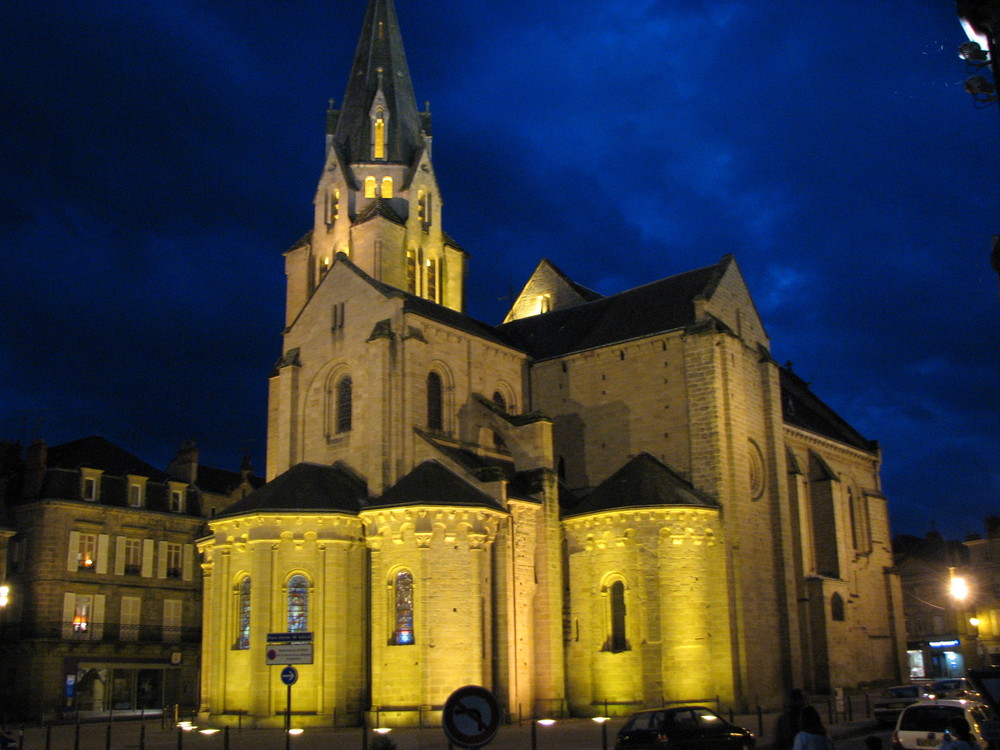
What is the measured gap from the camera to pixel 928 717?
17172 millimetres

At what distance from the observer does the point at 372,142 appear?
1757 inches

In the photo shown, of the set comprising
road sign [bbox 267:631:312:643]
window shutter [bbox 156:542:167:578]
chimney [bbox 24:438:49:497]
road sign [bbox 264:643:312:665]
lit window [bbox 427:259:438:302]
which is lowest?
road sign [bbox 264:643:312:665]

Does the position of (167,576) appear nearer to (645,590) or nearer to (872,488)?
(645,590)

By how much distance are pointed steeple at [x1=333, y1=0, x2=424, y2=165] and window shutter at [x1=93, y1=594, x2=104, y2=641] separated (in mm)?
→ 21252

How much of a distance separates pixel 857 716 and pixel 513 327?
21218 mm

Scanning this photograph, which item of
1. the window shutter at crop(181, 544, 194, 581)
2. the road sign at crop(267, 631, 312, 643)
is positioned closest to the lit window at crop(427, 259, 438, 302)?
the window shutter at crop(181, 544, 194, 581)

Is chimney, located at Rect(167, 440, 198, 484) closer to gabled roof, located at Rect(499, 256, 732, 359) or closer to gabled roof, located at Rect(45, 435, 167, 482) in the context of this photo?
gabled roof, located at Rect(45, 435, 167, 482)

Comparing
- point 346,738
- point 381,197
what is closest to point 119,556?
point 381,197

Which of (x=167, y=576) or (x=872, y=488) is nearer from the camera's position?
(x=167, y=576)

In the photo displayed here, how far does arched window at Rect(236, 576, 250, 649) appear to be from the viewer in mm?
30055

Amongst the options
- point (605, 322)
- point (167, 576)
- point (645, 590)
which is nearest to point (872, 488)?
point (605, 322)

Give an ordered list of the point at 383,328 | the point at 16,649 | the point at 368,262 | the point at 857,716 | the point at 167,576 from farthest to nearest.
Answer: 1. the point at 167,576
2. the point at 368,262
3. the point at 16,649
4. the point at 383,328
5. the point at 857,716

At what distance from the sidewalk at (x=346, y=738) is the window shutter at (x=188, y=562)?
1500cm

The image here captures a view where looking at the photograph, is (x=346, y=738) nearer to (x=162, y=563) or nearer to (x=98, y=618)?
(x=98, y=618)
